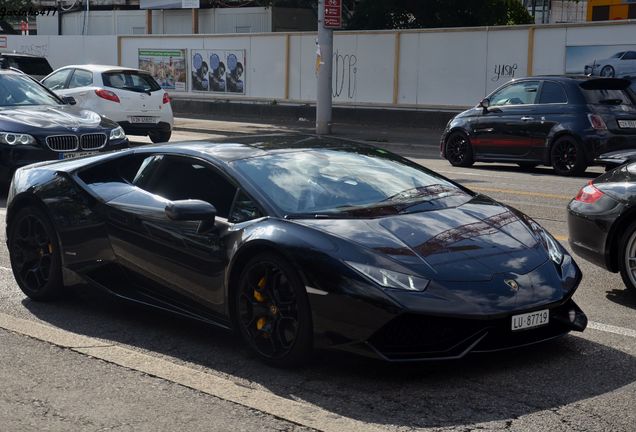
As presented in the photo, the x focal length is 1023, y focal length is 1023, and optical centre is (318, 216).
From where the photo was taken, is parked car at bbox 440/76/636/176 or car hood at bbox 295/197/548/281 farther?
parked car at bbox 440/76/636/176

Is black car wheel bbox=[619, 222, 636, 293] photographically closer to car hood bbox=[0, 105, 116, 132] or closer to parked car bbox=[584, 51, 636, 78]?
car hood bbox=[0, 105, 116, 132]

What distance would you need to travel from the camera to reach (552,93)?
645 inches

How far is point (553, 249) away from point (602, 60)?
62.3 ft

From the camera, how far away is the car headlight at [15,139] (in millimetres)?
12797

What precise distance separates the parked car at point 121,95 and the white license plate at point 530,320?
1549cm

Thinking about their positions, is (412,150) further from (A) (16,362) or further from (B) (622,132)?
(A) (16,362)

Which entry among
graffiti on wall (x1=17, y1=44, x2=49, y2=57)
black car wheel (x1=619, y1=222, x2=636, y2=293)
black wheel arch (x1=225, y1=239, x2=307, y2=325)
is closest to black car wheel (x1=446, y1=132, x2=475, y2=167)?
black car wheel (x1=619, y1=222, x2=636, y2=293)

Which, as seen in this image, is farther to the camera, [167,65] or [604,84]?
[167,65]

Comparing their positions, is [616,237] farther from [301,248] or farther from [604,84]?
[604,84]

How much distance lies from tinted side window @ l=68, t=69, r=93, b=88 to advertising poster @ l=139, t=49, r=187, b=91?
13635 millimetres

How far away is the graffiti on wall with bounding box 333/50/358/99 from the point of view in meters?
29.7

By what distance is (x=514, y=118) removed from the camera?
1688cm

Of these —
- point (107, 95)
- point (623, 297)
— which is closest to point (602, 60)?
point (107, 95)

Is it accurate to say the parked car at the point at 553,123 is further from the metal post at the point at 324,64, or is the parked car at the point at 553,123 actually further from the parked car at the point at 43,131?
the metal post at the point at 324,64
